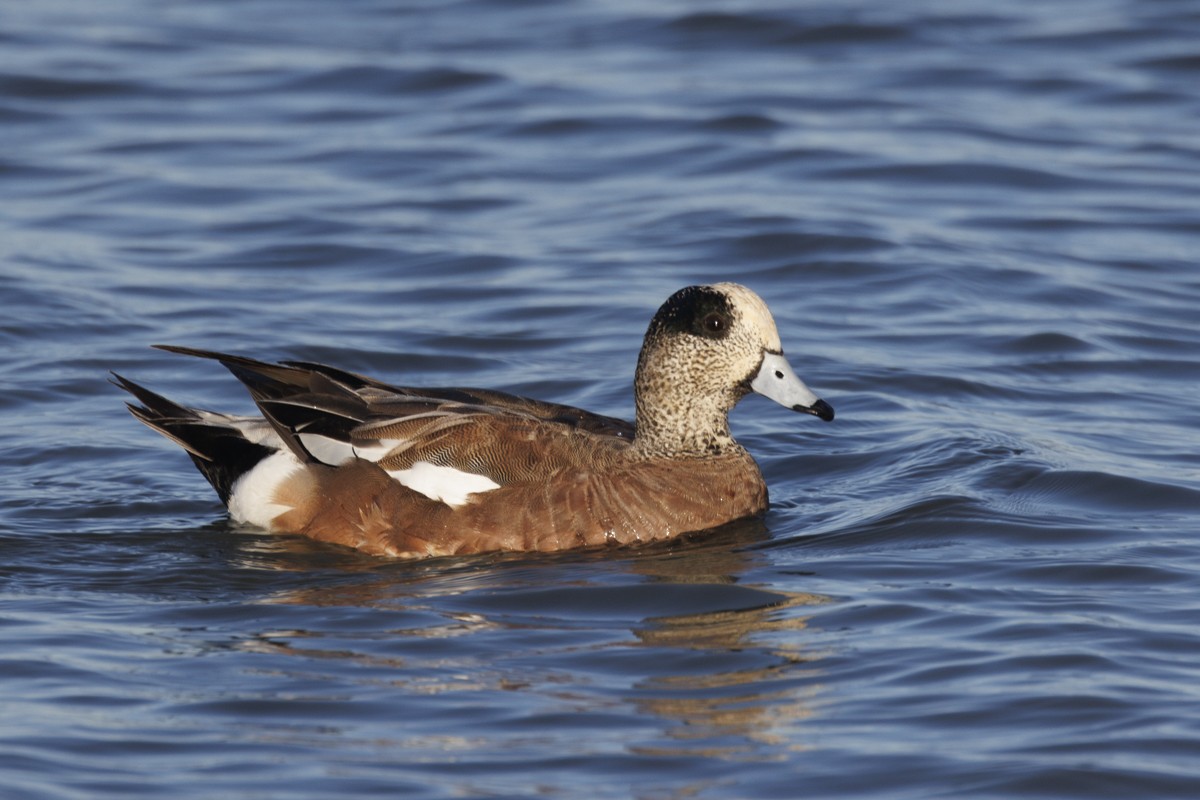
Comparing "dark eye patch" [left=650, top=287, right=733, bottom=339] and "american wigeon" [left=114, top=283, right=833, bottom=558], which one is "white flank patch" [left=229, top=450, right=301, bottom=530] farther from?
"dark eye patch" [left=650, top=287, right=733, bottom=339]

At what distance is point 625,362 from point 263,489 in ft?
9.68

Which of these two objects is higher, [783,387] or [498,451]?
[783,387]

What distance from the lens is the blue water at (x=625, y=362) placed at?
5293mm

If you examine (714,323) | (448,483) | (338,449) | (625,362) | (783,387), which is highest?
(714,323)

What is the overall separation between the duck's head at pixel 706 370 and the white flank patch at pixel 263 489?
1354mm

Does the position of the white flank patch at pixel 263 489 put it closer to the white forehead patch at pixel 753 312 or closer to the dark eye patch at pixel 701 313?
the dark eye patch at pixel 701 313

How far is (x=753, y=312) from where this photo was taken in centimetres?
717

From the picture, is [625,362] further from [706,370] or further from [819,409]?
[819,409]

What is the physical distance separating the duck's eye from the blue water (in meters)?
0.74

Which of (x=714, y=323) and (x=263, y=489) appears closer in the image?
(x=714, y=323)

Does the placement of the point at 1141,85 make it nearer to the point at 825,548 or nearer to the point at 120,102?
the point at 120,102

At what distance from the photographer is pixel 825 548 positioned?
23.1 feet

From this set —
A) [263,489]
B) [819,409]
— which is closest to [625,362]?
[819,409]

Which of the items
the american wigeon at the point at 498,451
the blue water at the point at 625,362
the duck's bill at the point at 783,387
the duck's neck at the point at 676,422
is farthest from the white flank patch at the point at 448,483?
the duck's bill at the point at 783,387
